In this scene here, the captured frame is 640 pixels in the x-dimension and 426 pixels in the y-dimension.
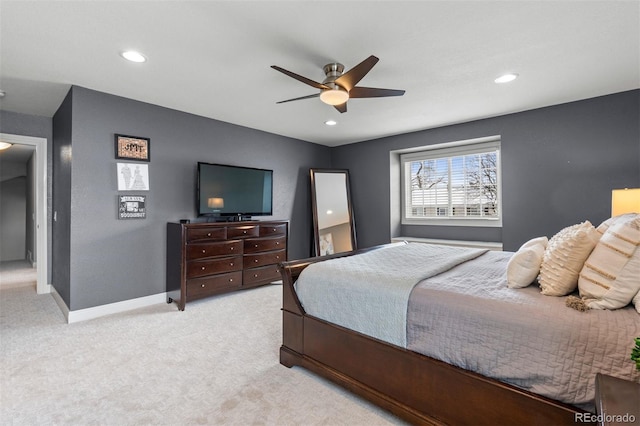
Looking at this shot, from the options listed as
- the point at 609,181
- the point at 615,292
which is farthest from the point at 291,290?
the point at 609,181

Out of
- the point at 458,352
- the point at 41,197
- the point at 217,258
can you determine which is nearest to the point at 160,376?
the point at 217,258

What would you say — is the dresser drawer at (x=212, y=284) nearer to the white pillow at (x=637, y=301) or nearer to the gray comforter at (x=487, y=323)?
the gray comforter at (x=487, y=323)

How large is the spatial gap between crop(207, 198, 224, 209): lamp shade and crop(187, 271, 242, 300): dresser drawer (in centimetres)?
95

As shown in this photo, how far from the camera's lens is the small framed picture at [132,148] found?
3375 millimetres

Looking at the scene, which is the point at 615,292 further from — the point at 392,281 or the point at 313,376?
the point at 313,376

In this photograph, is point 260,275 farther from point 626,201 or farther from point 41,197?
point 626,201

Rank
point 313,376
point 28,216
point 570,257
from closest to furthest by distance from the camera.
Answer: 1. point 570,257
2. point 313,376
3. point 28,216

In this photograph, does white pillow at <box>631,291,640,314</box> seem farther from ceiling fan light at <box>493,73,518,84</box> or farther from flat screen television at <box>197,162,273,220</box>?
flat screen television at <box>197,162,273,220</box>

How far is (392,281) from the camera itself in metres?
1.75

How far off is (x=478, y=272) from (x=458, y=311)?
65 centimetres

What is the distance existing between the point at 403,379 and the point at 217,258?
276 cm

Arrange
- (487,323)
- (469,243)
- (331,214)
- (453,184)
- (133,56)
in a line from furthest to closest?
(331,214) < (453,184) < (469,243) < (133,56) < (487,323)

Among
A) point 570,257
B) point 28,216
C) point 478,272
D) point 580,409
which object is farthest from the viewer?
point 28,216

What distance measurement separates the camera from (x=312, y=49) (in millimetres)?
2318
